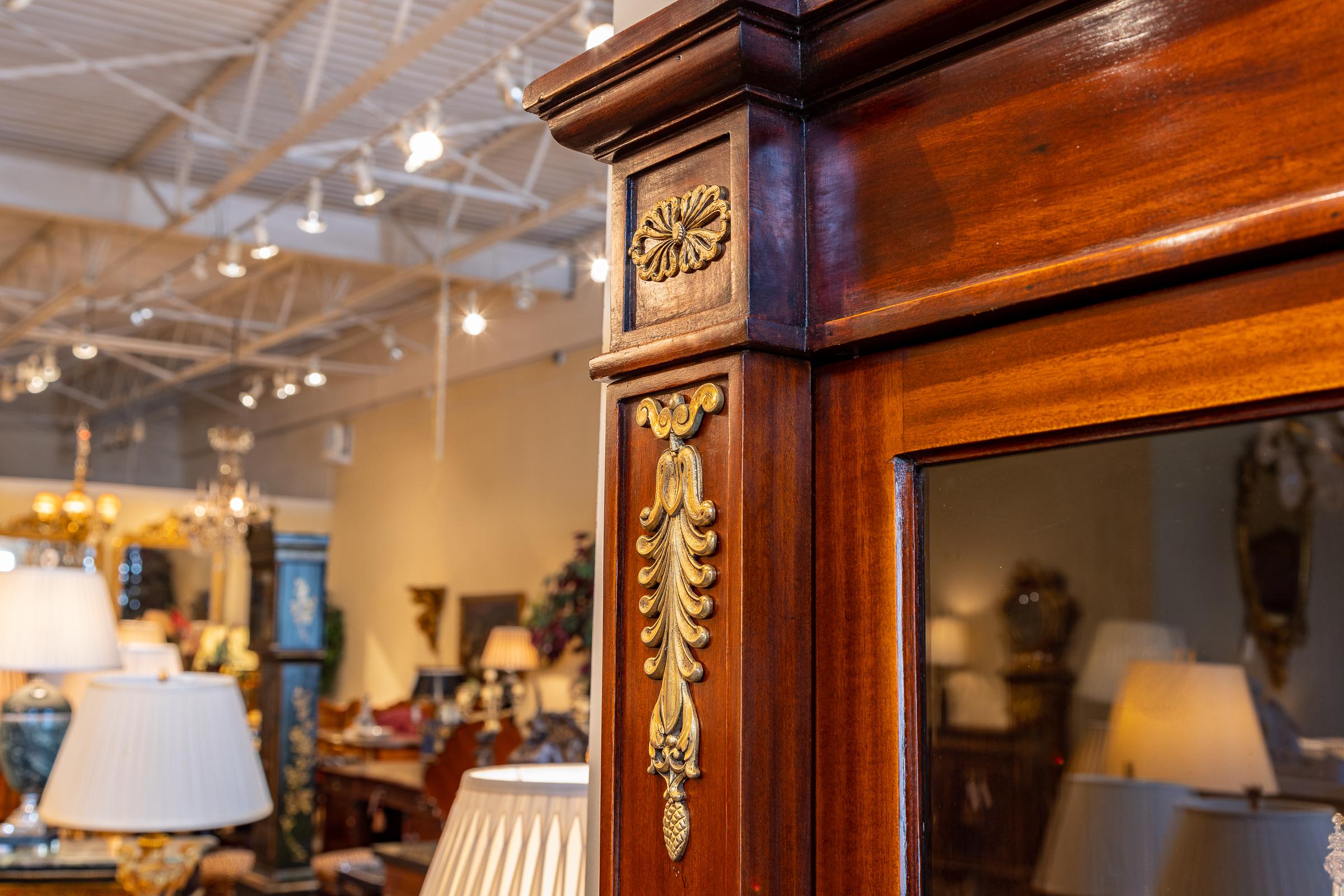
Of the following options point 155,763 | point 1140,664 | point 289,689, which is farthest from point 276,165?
point 1140,664

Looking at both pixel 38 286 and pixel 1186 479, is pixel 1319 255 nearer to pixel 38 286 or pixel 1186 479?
pixel 1186 479

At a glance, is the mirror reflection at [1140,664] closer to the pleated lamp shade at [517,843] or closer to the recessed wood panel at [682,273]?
the recessed wood panel at [682,273]

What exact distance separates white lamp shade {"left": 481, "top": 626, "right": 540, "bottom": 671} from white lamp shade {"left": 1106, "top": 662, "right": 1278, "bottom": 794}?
29.3 ft

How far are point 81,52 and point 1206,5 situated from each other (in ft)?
24.2

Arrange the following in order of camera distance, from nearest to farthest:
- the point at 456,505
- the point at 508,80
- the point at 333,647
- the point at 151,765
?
the point at 151,765 < the point at 508,80 < the point at 456,505 < the point at 333,647

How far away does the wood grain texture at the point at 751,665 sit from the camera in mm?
878

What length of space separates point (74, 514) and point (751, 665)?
11778mm

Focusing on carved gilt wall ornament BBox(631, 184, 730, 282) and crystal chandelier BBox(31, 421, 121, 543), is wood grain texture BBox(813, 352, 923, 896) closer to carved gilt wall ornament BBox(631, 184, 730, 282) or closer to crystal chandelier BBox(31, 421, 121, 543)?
carved gilt wall ornament BBox(631, 184, 730, 282)

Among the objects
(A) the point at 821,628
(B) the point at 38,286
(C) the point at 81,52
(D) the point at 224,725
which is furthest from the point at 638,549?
(B) the point at 38,286

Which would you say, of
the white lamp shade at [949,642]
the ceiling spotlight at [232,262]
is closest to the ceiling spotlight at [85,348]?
the ceiling spotlight at [232,262]

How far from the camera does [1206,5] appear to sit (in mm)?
725

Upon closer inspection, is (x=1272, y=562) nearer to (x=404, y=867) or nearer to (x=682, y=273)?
(x=682, y=273)

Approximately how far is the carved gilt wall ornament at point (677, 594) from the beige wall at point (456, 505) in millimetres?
7904

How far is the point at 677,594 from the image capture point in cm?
94
